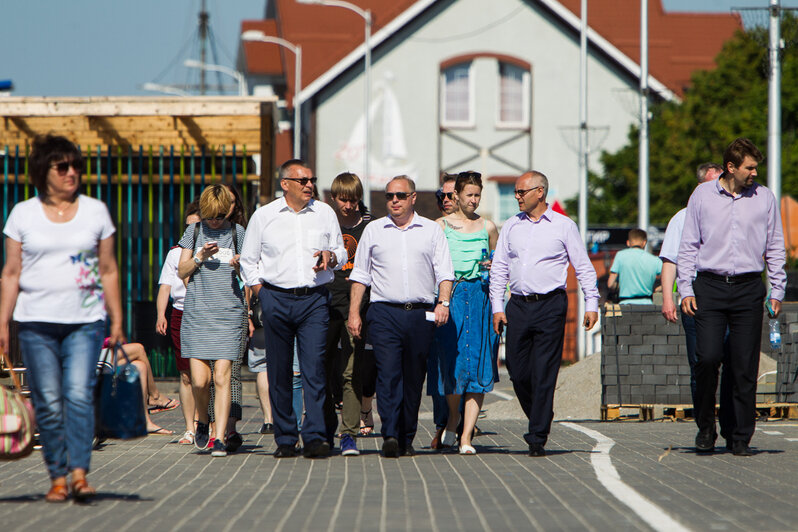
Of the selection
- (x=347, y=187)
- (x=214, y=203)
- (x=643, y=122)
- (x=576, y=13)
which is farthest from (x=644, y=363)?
(x=576, y=13)

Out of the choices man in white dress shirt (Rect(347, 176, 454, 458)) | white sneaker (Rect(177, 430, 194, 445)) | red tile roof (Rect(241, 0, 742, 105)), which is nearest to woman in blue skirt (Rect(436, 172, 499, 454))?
man in white dress shirt (Rect(347, 176, 454, 458))

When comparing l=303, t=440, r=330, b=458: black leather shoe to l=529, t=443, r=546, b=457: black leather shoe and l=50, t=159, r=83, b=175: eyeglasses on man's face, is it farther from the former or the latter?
l=50, t=159, r=83, b=175: eyeglasses on man's face

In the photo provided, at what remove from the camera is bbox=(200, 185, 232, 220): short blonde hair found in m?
9.90

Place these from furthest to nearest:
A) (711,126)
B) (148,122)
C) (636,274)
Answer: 1. (711,126)
2. (148,122)
3. (636,274)

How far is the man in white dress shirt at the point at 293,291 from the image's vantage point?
9562mm

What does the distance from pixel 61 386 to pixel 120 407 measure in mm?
331

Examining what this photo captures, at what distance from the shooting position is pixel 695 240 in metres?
9.74

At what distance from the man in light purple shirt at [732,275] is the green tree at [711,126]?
988 inches

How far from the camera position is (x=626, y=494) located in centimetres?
752

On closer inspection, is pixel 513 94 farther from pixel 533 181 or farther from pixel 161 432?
pixel 533 181

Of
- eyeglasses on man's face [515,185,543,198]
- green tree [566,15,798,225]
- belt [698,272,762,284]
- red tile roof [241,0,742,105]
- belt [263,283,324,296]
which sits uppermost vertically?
red tile roof [241,0,742,105]

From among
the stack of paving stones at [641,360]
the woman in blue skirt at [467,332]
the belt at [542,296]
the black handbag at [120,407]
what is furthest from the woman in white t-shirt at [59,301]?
the stack of paving stones at [641,360]

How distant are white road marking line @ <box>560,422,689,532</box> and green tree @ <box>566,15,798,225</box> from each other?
2571 cm

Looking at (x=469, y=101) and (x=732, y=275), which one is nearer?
(x=732, y=275)
